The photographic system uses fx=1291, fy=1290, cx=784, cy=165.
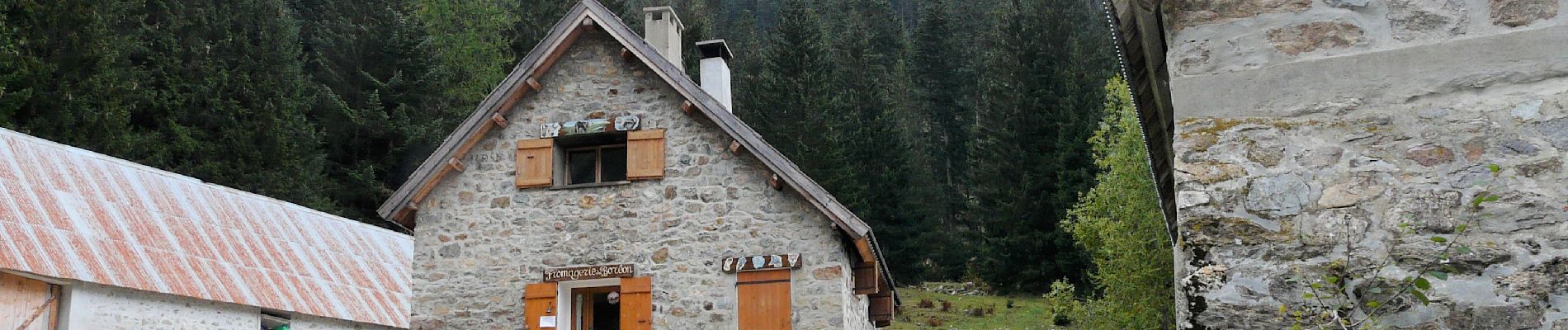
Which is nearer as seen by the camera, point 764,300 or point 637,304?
point 764,300

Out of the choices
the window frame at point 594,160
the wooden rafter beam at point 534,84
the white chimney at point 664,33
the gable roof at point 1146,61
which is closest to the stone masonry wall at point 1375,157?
the gable roof at point 1146,61

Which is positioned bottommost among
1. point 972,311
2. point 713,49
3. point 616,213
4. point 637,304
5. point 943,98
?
point 637,304

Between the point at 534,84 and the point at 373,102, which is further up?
the point at 373,102

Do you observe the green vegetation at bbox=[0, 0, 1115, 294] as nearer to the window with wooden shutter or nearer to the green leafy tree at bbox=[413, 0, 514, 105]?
the green leafy tree at bbox=[413, 0, 514, 105]

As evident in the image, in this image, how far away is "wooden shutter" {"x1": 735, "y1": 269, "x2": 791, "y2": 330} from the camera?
1431 centimetres

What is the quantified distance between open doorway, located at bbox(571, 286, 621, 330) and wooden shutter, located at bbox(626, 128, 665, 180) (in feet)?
4.52

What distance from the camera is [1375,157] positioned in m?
4.17

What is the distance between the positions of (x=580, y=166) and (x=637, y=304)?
2.09m

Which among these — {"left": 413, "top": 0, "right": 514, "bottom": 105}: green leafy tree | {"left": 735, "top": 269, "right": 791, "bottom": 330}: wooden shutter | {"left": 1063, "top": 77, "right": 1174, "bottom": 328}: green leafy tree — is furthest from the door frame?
{"left": 413, "top": 0, "right": 514, "bottom": 105}: green leafy tree

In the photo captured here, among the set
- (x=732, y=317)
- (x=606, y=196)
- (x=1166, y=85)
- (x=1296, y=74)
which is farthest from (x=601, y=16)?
(x=1296, y=74)

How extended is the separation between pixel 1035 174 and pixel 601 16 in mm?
27704

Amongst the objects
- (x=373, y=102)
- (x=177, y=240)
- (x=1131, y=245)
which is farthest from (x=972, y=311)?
(x=177, y=240)

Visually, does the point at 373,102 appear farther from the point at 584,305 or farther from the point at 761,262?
the point at 761,262

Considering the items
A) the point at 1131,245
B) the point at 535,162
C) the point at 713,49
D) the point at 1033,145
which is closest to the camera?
the point at 535,162
